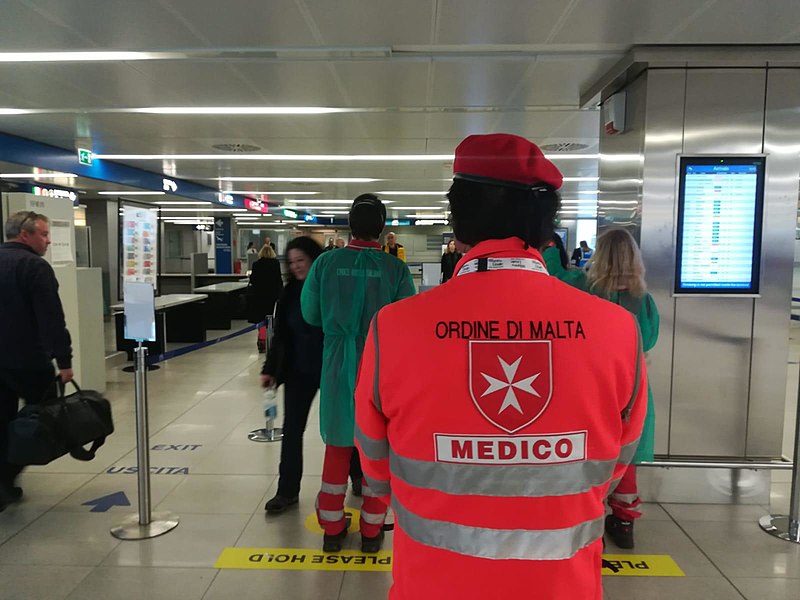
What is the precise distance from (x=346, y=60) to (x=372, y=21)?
2.39 feet

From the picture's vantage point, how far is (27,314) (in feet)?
11.6

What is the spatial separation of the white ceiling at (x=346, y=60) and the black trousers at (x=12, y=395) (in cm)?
208

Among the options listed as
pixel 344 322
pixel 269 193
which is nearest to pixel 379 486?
pixel 344 322

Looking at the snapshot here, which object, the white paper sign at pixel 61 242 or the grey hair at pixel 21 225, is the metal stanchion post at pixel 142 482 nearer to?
the grey hair at pixel 21 225

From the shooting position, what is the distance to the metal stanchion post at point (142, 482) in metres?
3.17

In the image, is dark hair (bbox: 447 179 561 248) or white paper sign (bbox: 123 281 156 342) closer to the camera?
dark hair (bbox: 447 179 561 248)

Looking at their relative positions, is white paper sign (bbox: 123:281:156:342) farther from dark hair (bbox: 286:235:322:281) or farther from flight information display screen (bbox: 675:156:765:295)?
flight information display screen (bbox: 675:156:765:295)

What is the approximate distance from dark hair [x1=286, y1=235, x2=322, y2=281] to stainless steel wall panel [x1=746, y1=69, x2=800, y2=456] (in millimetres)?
2764

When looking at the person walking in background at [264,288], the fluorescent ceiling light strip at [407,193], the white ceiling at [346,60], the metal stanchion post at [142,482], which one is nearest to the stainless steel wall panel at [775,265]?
the white ceiling at [346,60]

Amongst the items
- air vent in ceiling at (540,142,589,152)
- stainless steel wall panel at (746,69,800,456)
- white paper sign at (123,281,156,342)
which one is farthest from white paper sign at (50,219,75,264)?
stainless steel wall panel at (746,69,800,456)

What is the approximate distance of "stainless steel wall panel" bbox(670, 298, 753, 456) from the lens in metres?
3.67

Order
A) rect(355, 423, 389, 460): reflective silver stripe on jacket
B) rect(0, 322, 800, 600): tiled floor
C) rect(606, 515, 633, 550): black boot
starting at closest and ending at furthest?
rect(355, 423, 389, 460): reflective silver stripe on jacket
rect(0, 322, 800, 600): tiled floor
rect(606, 515, 633, 550): black boot

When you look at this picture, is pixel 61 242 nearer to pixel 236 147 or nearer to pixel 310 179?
pixel 236 147

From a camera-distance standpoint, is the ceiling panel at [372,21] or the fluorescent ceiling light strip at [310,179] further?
the fluorescent ceiling light strip at [310,179]
